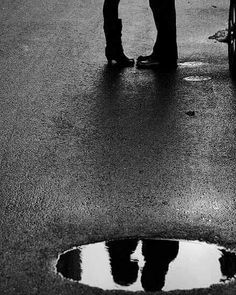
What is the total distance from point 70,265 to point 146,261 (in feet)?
1.46

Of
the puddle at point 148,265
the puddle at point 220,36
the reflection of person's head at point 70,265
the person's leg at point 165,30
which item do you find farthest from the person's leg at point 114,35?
the reflection of person's head at point 70,265

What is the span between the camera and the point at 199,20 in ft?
40.5

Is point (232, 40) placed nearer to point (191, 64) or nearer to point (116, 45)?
point (191, 64)

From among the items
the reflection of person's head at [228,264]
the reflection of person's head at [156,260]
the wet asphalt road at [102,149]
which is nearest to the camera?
the reflection of person's head at [156,260]

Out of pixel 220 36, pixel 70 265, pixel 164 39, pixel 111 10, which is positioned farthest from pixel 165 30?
pixel 70 265

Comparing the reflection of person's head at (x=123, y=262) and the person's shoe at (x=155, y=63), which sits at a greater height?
the reflection of person's head at (x=123, y=262)

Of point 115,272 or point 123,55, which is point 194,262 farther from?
point 123,55

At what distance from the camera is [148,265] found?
4.90 m

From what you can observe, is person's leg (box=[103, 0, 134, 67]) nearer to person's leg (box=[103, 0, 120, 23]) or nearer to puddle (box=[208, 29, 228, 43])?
person's leg (box=[103, 0, 120, 23])

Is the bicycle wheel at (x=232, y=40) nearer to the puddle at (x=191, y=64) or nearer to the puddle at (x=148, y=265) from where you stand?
the puddle at (x=191, y=64)

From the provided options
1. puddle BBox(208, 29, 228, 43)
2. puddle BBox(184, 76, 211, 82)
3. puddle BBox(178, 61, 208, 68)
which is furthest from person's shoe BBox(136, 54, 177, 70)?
puddle BBox(208, 29, 228, 43)

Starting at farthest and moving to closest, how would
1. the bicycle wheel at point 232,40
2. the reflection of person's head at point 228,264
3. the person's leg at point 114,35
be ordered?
the person's leg at point 114,35 < the bicycle wheel at point 232,40 < the reflection of person's head at point 228,264

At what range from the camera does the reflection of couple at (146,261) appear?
4.72 meters

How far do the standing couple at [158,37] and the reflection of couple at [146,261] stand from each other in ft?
15.3
